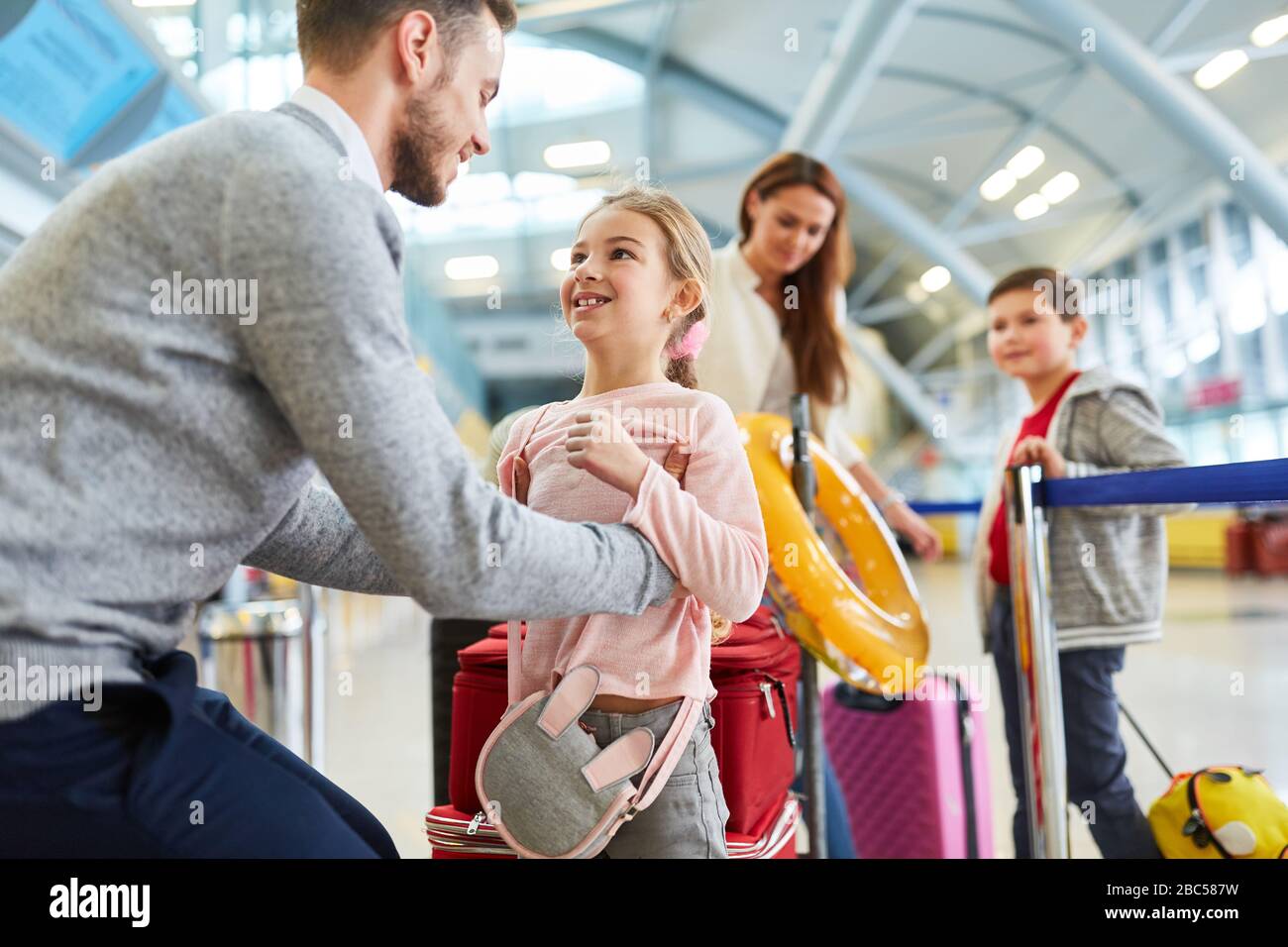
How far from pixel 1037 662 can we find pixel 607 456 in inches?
44.5

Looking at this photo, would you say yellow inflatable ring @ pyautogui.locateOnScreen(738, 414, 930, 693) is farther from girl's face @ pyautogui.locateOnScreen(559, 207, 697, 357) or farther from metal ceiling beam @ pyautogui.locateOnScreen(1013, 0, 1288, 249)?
metal ceiling beam @ pyautogui.locateOnScreen(1013, 0, 1288, 249)

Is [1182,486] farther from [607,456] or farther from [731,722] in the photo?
[607,456]

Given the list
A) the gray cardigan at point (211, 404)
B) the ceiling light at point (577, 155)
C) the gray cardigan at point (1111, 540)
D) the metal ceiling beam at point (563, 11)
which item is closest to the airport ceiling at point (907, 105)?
the metal ceiling beam at point (563, 11)

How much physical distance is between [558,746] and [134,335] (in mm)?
534

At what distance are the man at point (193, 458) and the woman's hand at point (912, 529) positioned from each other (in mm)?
1489

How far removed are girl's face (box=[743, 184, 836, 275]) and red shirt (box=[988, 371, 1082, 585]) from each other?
0.71m

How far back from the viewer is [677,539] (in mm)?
860

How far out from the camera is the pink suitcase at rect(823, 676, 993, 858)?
234 centimetres

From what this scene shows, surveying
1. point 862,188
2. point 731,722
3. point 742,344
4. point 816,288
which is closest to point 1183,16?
point 862,188

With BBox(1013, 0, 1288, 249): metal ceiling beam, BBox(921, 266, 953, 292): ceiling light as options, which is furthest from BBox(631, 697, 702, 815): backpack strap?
BBox(921, 266, 953, 292): ceiling light

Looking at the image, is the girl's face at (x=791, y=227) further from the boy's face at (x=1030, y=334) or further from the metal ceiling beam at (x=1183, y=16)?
the metal ceiling beam at (x=1183, y=16)

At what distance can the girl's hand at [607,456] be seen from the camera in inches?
33.1

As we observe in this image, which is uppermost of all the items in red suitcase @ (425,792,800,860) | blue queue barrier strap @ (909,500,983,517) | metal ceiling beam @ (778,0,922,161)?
metal ceiling beam @ (778,0,922,161)

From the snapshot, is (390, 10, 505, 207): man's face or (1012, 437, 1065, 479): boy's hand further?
(1012, 437, 1065, 479): boy's hand
